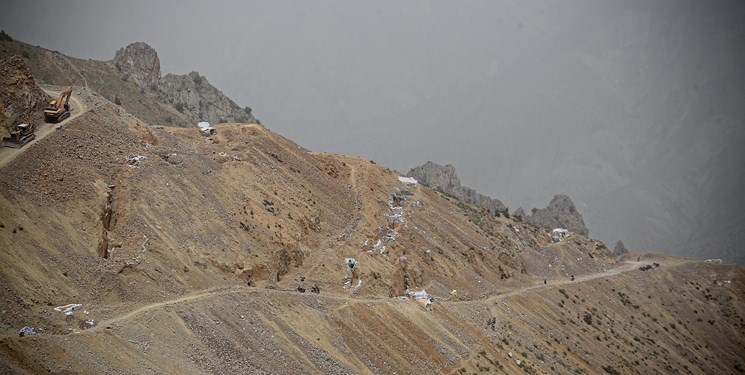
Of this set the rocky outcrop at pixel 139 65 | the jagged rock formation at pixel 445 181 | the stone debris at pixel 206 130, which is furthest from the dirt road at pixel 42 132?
the jagged rock formation at pixel 445 181

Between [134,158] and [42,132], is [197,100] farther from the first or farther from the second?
[42,132]

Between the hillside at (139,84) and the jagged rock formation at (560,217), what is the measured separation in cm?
6390

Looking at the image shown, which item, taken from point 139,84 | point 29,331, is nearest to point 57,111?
point 29,331

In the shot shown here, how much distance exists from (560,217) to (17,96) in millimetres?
105726

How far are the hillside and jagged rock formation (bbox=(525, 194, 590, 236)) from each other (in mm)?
63897

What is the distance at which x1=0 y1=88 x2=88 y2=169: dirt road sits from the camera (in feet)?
114

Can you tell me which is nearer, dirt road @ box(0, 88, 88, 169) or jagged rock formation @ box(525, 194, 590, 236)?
dirt road @ box(0, 88, 88, 169)

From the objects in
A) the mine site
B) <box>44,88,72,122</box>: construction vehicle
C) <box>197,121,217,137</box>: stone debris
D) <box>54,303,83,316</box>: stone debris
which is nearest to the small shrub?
the mine site

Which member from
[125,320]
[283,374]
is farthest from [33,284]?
[283,374]

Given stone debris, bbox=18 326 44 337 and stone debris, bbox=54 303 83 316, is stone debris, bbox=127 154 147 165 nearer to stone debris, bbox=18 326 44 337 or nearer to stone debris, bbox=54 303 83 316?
stone debris, bbox=54 303 83 316

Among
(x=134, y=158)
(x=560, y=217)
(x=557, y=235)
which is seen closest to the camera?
(x=134, y=158)

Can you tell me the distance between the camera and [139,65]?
105 m

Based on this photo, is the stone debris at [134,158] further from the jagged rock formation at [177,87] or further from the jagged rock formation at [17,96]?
the jagged rock formation at [177,87]

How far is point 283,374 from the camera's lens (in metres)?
32.4
